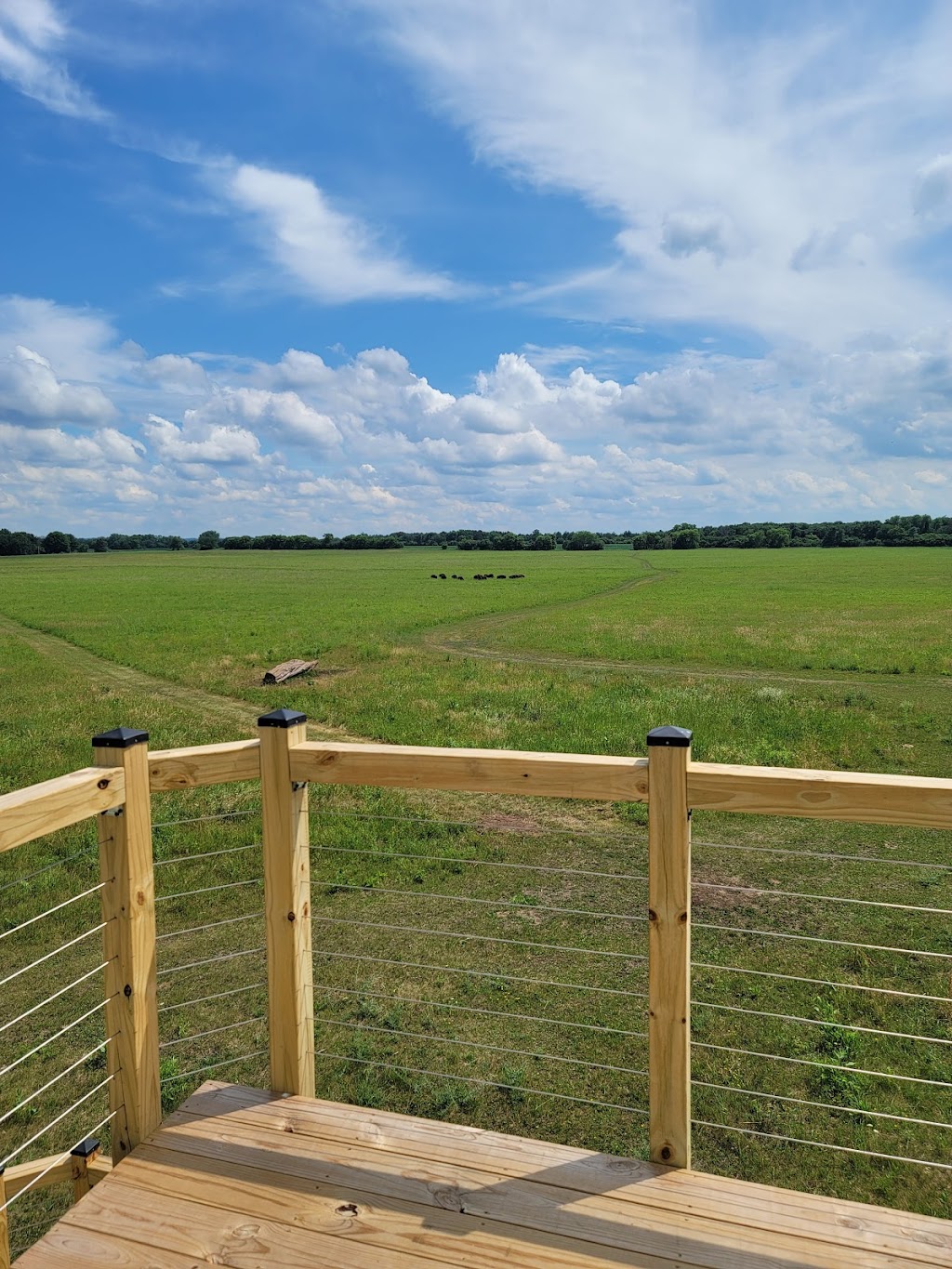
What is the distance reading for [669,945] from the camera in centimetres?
301

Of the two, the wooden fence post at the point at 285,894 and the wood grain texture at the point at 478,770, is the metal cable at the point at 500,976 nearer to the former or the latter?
the wooden fence post at the point at 285,894

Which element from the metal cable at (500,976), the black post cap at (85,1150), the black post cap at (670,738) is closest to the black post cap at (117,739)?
the metal cable at (500,976)

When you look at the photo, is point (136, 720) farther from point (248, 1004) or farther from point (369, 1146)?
point (369, 1146)

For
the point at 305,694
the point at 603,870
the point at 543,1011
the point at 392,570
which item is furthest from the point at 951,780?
the point at 392,570

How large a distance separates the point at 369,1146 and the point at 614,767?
5.47ft

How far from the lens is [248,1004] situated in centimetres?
607

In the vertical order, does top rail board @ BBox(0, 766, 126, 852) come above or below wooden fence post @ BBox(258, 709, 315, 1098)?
above

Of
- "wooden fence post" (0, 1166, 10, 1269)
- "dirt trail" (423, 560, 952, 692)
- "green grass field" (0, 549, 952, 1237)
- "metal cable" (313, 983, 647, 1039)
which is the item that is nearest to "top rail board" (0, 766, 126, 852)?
"wooden fence post" (0, 1166, 10, 1269)

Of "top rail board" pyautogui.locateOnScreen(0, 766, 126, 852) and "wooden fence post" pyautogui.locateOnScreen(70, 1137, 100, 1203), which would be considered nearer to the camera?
"top rail board" pyautogui.locateOnScreen(0, 766, 126, 852)

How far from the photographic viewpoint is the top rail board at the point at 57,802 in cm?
272

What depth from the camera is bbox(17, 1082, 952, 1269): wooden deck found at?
2.69 meters

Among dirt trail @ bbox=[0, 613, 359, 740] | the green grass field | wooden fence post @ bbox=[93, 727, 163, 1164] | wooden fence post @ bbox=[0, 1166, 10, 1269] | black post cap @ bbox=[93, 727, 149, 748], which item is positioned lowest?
the green grass field

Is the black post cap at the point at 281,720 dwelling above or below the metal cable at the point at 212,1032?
above

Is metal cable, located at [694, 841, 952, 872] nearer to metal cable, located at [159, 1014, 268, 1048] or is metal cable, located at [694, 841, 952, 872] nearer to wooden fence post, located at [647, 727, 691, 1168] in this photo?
wooden fence post, located at [647, 727, 691, 1168]
